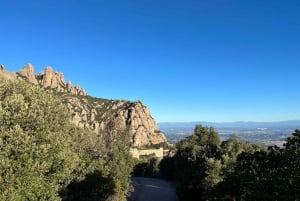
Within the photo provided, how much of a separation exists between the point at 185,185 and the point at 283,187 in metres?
37.9

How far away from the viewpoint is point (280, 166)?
16391 mm

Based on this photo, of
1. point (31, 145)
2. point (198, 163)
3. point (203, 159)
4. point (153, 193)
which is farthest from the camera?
point (153, 193)

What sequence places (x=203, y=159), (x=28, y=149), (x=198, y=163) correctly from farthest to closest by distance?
(x=198, y=163) → (x=203, y=159) → (x=28, y=149)

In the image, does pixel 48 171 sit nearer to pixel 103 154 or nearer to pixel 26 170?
pixel 26 170

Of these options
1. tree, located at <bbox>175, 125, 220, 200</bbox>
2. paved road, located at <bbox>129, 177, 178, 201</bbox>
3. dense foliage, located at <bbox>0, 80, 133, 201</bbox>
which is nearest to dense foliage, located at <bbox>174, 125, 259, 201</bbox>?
tree, located at <bbox>175, 125, 220, 200</bbox>

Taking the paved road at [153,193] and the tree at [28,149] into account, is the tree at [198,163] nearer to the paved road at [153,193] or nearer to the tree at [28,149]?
the paved road at [153,193]

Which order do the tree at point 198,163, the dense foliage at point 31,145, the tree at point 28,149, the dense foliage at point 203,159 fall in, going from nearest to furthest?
the tree at point 28,149, the dense foliage at point 31,145, the dense foliage at point 203,159, the tree at point 198,163

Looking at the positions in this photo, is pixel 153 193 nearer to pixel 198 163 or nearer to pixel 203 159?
pixel 198 163

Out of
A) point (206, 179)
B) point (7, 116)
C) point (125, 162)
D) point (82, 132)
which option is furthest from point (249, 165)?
point (125, 162)

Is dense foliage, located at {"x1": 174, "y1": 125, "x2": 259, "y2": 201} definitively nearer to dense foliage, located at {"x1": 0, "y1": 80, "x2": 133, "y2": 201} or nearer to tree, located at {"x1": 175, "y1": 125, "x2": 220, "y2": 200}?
tree, located at {"x1": 175, "y1": 125, "x2": 220, "y2": 200}

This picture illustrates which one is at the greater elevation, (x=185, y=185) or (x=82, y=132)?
(x=82, y=132)

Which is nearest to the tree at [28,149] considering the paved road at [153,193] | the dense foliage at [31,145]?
the dense foliage at [31,145]

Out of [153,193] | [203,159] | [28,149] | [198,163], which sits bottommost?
[153,193]

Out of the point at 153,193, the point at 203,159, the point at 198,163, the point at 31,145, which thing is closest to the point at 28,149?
the point at 31,145
